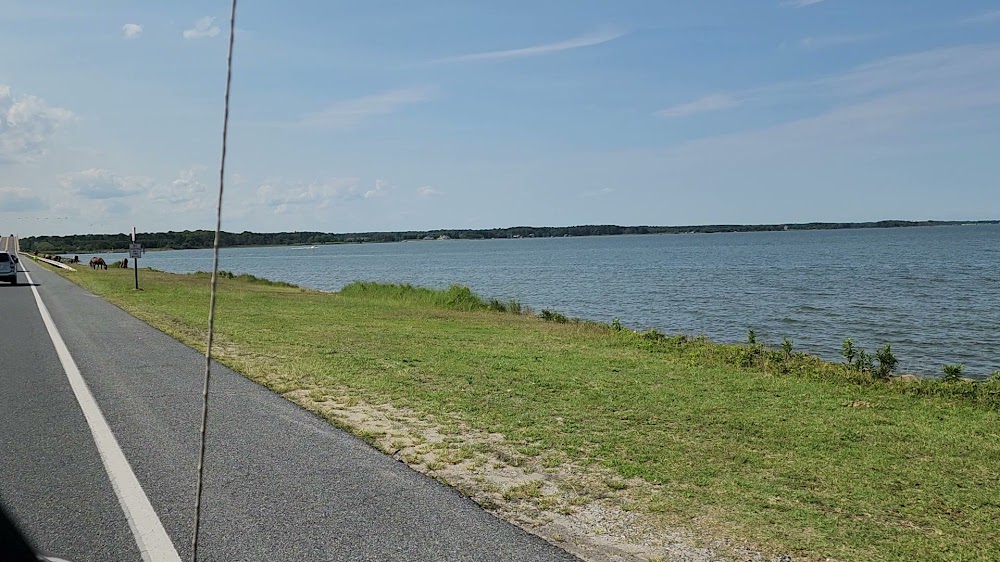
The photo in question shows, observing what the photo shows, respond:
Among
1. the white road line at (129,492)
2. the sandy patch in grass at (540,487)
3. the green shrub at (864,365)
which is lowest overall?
the white road line at (129,492)

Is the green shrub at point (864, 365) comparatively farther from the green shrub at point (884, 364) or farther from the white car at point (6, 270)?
the white car at point (6, 270)

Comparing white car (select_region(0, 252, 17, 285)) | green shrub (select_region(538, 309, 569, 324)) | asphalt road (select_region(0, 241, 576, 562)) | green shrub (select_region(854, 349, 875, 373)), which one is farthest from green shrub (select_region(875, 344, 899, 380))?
white car (select_region(0, 252, 17, 285))

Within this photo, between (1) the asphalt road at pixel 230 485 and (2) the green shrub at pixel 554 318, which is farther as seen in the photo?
(2) the green shrub at pixel 554 318

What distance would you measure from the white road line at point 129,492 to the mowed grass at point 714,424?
7.81 feet

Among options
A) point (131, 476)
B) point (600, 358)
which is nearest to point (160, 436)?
point (131, 476)

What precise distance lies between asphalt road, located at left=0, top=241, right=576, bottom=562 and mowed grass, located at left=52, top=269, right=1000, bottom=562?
4.33ft

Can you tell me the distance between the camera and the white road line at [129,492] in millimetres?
4398

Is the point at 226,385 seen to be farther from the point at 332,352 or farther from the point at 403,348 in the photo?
the point at 403,348

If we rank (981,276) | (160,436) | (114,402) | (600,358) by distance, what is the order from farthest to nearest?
1. (981,276)
2. (600,358)
3. (114,402)
4. (160,436)

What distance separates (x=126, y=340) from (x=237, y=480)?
10.1 meters

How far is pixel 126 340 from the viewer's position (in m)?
14.6

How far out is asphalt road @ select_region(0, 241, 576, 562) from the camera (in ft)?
14.8

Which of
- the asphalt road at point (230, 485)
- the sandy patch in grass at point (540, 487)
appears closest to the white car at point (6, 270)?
the asphalt road at point (230, 485)

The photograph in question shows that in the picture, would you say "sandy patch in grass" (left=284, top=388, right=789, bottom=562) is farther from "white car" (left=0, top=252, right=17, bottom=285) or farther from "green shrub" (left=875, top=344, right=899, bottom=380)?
"white car" (left=0, top=252, right=17, bottom=285)
